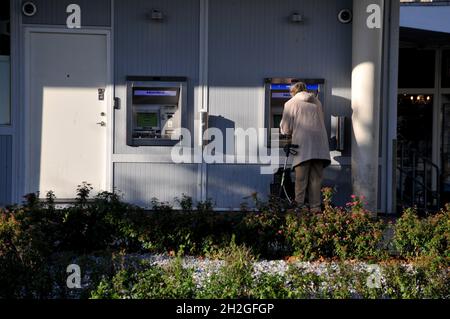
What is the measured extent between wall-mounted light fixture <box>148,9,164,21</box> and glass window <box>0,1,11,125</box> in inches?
78.3

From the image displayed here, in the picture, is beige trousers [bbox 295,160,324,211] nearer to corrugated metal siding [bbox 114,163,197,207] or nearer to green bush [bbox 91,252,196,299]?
corrugated metal siding [bbox 114,163,197,207]

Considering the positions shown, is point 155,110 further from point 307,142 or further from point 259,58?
point 307,142

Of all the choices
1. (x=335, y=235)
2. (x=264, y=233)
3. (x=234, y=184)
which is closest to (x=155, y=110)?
(x=234, y=184)

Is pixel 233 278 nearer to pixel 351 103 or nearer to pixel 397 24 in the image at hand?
pixel 351 103

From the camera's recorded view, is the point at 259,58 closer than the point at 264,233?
No

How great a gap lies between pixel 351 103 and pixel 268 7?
1.79 meters

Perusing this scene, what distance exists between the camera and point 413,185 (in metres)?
10.6

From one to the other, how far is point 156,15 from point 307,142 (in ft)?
9.21

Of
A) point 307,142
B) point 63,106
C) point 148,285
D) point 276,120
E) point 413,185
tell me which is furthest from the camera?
point 413,185

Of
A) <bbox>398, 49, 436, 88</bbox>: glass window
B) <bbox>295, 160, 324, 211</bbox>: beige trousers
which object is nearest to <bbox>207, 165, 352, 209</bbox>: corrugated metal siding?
<bbox>295, 160, 324, 211</bbox>: beige trousers

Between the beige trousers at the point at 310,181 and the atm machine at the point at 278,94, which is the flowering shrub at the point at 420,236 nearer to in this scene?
the beige trousers at the point at 310,181

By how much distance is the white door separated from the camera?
31.1 ft

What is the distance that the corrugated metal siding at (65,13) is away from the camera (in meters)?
9.45
